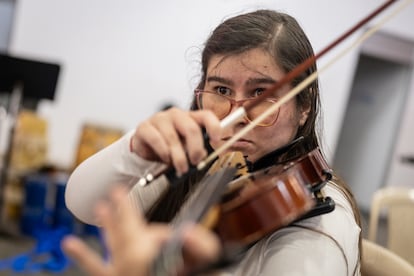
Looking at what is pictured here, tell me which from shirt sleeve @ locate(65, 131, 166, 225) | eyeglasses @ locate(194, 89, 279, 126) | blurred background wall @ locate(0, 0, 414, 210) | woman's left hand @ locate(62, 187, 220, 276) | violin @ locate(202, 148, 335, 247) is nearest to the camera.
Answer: woman's left hand @ locate(62, 187, 220, 276)

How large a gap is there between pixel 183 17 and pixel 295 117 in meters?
2.92

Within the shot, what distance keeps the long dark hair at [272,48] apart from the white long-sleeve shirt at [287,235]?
111 millimetres

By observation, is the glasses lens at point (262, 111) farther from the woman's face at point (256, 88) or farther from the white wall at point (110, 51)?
the white wall at point (110, 51)

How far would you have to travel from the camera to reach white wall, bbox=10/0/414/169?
3434 mm

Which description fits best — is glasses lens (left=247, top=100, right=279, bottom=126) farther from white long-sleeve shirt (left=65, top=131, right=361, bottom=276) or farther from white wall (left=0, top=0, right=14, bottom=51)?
white wall (left=0, top=0, right=14, bottom=51)

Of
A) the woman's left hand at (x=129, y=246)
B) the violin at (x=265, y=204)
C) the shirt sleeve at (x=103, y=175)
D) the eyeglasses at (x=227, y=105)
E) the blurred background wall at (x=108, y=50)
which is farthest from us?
the blurred background wall at (x=108, y=50)

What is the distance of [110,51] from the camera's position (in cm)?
357

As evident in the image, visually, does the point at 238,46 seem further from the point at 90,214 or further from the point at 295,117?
the point at 90,214

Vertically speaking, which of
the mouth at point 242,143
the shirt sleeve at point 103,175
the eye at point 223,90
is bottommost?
the shirt sleeve at point 103,175

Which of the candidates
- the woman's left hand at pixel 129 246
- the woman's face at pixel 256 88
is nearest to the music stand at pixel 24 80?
the woman's face at pixel 256 88

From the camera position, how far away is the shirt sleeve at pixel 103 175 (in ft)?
2.13

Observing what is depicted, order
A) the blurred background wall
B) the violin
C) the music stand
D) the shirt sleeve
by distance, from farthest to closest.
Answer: the blurred background wall
the music stand
the shirt sleeve
the violin

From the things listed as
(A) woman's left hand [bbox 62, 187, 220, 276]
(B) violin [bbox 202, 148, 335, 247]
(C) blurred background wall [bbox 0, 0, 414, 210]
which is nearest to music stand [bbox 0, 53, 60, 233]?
(C) blurred background wall [bbox 0, 0, 414, 210]

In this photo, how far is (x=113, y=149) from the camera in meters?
0.70
